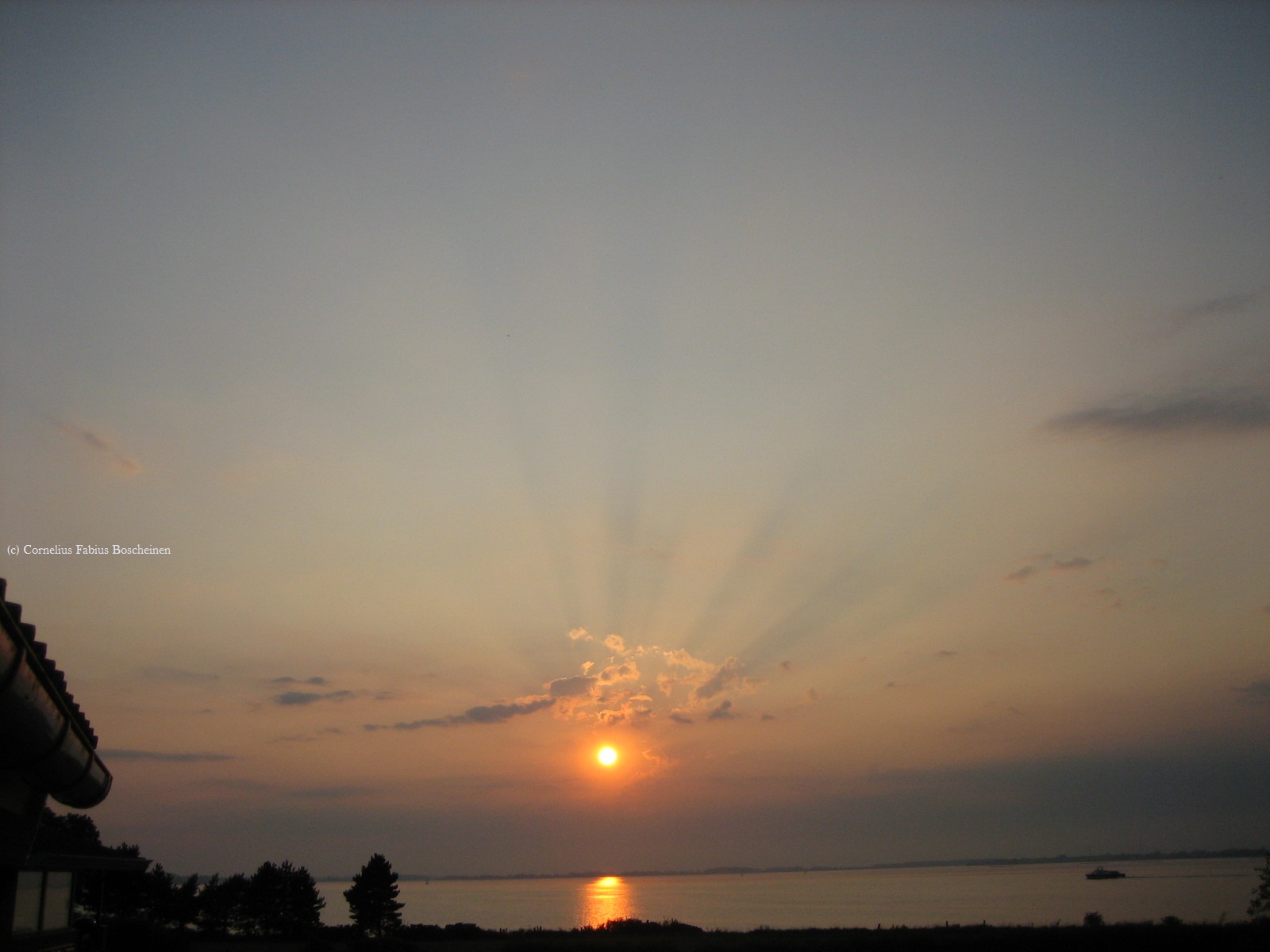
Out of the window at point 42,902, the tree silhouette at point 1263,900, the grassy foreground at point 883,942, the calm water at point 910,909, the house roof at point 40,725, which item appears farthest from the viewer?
the calm water at point 910,909

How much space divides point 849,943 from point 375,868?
31179 mm

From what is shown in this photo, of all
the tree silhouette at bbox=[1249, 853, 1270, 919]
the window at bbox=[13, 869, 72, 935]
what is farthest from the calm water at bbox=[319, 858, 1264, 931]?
the window at bbox=[13, 869, 72, 935]

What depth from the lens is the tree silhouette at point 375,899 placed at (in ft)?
168

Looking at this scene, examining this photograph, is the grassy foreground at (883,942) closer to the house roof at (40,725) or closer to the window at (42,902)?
the window at (42,902)

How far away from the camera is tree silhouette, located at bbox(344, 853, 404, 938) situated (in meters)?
51.2

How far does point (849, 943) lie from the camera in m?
34.2

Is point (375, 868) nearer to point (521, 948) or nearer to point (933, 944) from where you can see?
point (521, 948)

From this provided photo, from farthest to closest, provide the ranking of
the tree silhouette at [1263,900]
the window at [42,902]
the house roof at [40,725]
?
the tree silhouette at [1263,900] → the window at [42,902] → the house roof at [40,725]

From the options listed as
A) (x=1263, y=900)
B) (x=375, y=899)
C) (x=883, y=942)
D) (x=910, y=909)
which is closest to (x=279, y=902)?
(x=375, y=899)

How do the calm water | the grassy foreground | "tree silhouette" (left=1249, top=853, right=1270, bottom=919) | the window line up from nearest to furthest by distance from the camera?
1. the window
2. the grassy foreground
3. "tree silhouette" (left=1249, top=853, right=1270, bottom=919)
4. the calm water

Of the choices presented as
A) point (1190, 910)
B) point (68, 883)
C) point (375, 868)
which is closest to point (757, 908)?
point (1190, 910)

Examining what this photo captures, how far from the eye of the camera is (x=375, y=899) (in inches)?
2047

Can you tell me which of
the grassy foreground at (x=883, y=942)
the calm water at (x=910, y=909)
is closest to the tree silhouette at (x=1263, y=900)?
the grassy foreground at (x=883, y=942)

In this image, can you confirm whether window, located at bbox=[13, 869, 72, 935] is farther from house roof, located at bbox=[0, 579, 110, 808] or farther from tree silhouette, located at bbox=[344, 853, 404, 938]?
tree silhouette, located at bbox=[344, 853, 404, 938]
